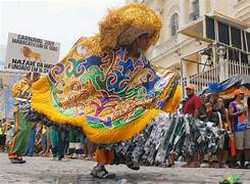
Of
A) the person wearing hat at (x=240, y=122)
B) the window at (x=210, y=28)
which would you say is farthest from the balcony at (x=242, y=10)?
the person wearing hat at (x=240, y=122)

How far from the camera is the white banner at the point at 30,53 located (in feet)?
60.5

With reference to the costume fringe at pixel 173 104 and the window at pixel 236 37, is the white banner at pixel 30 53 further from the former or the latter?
the costume fringe at pixel 173 104

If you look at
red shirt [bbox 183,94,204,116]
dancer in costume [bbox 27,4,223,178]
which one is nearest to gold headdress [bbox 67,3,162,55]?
dancer in costume [bbox 27,4,223,178]

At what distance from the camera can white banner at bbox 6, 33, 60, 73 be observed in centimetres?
1844

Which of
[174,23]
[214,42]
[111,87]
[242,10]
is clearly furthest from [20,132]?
[174,23]

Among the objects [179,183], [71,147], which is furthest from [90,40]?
[71,147]

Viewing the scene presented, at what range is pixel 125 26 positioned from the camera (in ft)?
16.1

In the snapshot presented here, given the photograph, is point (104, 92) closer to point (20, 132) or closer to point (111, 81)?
point (111, 81)

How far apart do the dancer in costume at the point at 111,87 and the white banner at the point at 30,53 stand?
1304 centimetres

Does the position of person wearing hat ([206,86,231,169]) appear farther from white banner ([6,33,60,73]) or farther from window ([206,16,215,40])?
white banner ([6,33,60,73])

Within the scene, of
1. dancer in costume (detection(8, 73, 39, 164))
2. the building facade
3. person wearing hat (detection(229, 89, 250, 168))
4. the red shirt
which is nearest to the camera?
dancer in costume (detection(8, 73, 39, 164))

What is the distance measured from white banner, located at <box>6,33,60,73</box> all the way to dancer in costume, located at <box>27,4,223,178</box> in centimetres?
1304

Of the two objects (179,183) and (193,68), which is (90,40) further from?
(193,68)

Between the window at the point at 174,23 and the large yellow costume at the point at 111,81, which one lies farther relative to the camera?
the window at the point at 174,23
